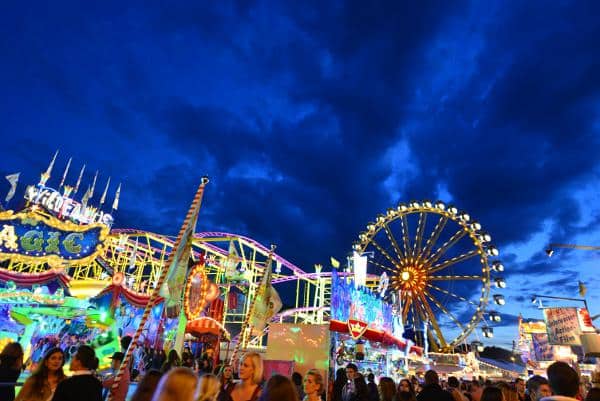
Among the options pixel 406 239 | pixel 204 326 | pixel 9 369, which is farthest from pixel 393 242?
pixel 9 369

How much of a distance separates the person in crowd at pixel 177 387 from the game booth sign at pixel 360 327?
11459 mm

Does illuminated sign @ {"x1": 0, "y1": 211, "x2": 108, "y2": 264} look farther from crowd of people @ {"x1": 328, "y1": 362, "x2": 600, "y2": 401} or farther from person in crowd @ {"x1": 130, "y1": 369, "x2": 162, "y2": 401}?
person in crowd @ {"x1": 130, "y1": 369, "x2": 162, "y2": 401}

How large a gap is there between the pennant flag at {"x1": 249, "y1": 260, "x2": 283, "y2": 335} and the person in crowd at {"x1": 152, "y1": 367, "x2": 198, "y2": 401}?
7444mm

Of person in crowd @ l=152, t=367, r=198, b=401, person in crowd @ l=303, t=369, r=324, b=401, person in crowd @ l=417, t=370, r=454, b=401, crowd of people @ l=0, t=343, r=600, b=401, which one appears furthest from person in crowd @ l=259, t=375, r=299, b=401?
person in crowd @ l=417, t=370, r=454, b=401

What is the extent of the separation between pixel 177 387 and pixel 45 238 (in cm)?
1548

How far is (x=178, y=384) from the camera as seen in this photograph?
2680mm

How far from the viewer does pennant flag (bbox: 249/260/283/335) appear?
10.6 metres

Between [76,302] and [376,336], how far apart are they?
13744 mm

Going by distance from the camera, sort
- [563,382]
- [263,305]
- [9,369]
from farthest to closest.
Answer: [263,305], [9,369], [563,382]

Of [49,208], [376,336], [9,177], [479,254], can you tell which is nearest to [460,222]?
[479,254]

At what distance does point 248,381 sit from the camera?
4262mm

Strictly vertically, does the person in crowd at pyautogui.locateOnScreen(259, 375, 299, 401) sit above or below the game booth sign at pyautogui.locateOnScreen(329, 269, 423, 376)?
below

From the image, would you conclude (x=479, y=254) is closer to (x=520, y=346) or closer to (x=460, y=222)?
(x=460, y=222)

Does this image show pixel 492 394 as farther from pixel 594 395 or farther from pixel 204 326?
pixel 204 326
